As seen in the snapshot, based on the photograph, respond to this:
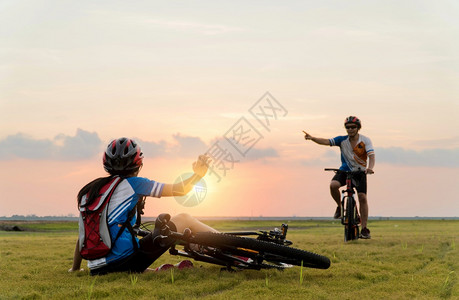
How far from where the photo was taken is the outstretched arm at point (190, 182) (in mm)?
6012

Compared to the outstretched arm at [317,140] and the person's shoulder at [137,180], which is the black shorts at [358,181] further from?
the person's shoulder at [137,180]

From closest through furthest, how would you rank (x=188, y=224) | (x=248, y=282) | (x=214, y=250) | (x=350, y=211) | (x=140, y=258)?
(x=248, y=282) < (x=140, y=258) < (x=214, y=250) < (x=188, y=224) < (x=350, y=211)

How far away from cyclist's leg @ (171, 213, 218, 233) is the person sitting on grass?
0.10 ft

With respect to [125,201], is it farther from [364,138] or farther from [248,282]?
[364,138]

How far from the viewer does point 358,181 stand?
1266 centimetres

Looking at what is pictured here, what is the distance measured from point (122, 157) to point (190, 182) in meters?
1.02

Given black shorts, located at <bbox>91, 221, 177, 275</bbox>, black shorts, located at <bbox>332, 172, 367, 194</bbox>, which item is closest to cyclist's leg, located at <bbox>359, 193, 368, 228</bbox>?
black shorts, located at <bbox>332, 172, 367, 194</bbox>

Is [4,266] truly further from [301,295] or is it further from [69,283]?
[301,295]

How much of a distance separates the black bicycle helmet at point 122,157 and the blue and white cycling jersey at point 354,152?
7.57 m

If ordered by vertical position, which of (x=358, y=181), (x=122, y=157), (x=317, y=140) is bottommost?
(x=122, y=157)

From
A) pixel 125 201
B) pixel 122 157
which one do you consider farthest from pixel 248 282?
pixel 122 157

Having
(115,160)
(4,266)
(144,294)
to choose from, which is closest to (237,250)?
(144,294)

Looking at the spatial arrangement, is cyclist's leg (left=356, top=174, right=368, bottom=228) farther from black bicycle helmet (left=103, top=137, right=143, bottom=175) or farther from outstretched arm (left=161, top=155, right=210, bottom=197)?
black bicycle helmet (left=103, top=137, right=143, bottom=175)

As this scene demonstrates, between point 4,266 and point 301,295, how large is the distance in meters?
5.65
